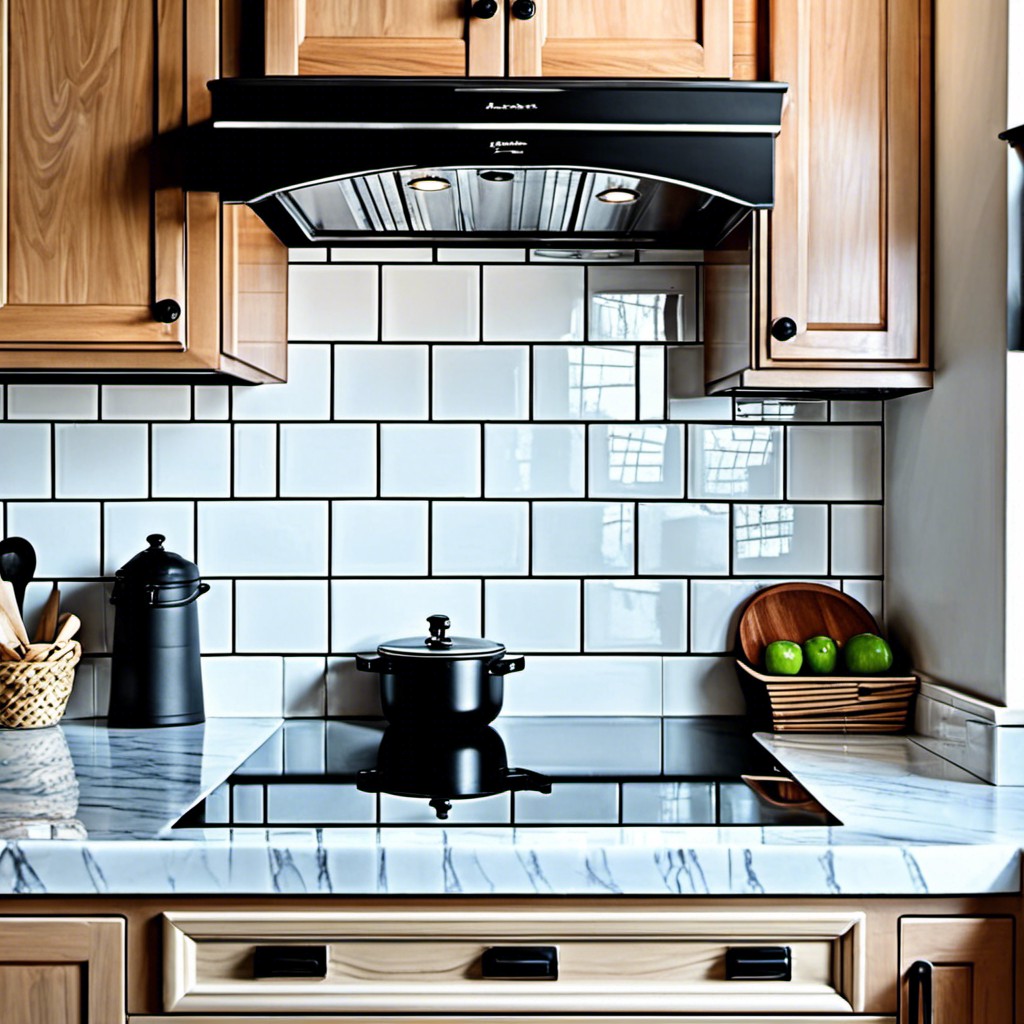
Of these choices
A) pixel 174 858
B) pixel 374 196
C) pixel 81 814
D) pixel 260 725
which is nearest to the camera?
pixel 174 858

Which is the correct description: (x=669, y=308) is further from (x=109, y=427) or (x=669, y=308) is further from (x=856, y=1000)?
(x=856, y=1000)

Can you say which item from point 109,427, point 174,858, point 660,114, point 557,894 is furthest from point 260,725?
point 660,114

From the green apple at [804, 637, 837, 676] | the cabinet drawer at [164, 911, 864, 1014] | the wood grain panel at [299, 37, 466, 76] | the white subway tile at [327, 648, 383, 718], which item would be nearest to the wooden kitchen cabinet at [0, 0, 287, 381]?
the wood grain panel at [299, 37, 466, 76]

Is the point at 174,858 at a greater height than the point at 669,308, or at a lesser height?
lesser

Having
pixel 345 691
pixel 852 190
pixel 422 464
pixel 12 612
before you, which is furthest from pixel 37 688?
pixel 852 190

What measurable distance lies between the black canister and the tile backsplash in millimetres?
125

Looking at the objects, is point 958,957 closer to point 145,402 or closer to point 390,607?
point 390,607

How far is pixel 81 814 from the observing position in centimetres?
148

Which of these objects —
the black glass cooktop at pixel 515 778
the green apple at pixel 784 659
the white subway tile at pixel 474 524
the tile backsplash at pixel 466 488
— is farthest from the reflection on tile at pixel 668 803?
the white subway tile at pixel 474 524

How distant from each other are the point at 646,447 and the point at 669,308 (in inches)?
9.9

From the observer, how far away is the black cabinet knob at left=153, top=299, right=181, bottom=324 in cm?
176

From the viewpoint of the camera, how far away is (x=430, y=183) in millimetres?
1795

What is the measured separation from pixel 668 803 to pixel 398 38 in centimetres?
114

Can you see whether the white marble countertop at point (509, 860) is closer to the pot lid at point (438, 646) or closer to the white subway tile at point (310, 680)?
the pot lid at point (438, 646)
